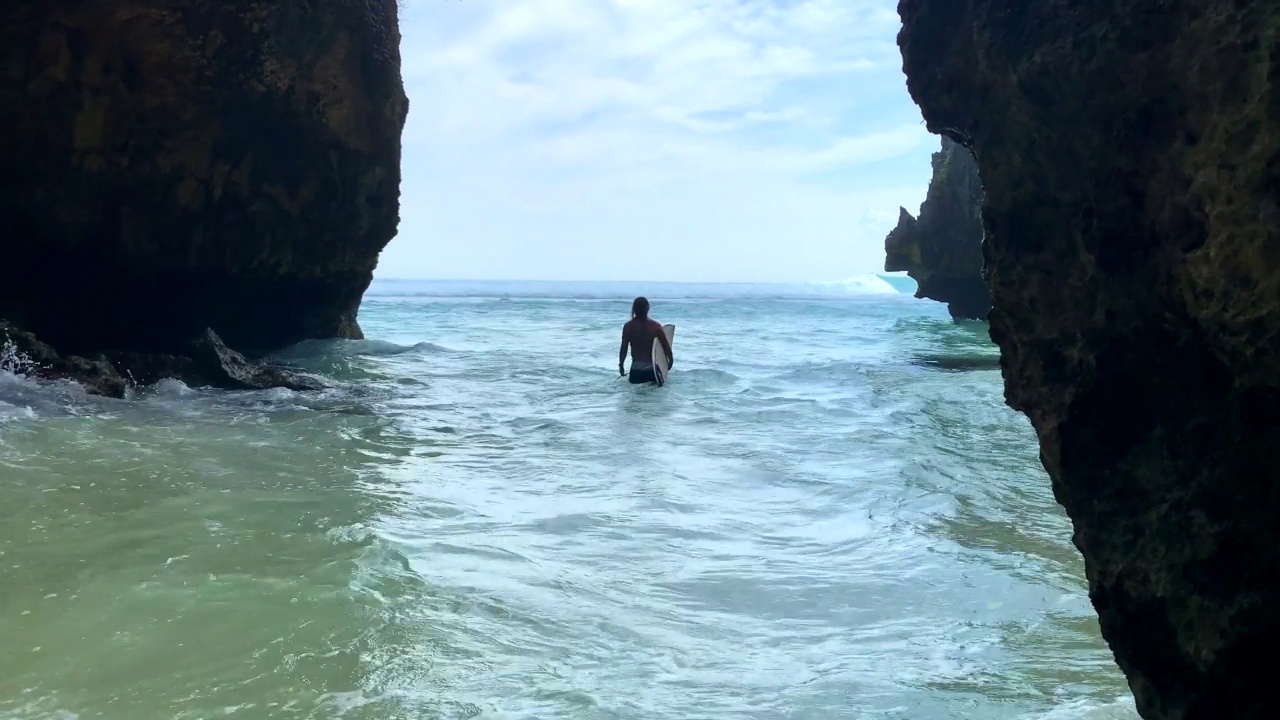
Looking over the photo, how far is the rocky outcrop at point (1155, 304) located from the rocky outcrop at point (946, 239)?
3042cm

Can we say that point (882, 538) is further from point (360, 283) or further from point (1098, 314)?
point (360, 283)

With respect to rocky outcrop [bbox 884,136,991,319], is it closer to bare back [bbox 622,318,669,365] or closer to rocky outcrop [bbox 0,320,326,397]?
bare back [bbox 622,318,669,365]

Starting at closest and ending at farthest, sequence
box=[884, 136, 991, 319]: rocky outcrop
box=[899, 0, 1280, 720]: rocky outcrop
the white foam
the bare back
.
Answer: box=[899, 0, 1280, 720]: rocky outcrop
the white foam
the bare back
box=[884, 136, 991, 319]: rocky outcrop

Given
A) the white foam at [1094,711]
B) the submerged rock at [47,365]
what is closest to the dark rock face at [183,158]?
the submerged rock at [47,365]

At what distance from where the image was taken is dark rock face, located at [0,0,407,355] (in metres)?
10.2

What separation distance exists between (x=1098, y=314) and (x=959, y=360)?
17.7 metres

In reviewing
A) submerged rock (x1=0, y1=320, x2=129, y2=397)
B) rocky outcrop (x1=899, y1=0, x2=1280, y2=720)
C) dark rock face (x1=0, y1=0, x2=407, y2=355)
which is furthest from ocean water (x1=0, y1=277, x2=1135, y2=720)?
dark rock face (x1=0, y1=0, x2=407, y2=355)

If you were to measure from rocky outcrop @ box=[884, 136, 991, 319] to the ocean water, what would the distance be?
23.6 meters

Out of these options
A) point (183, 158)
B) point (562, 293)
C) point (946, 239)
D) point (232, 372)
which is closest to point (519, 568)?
point (232, 372)

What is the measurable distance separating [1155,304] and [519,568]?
11.2 ft

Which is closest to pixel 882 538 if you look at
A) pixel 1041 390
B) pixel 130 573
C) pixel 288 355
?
pixel 1041 390

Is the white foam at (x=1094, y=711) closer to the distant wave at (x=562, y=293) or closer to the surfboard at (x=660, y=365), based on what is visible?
the surfboard at (x=660, y=365)

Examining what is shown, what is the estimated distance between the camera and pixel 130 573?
430 centimetres

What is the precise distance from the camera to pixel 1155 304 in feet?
7.05
